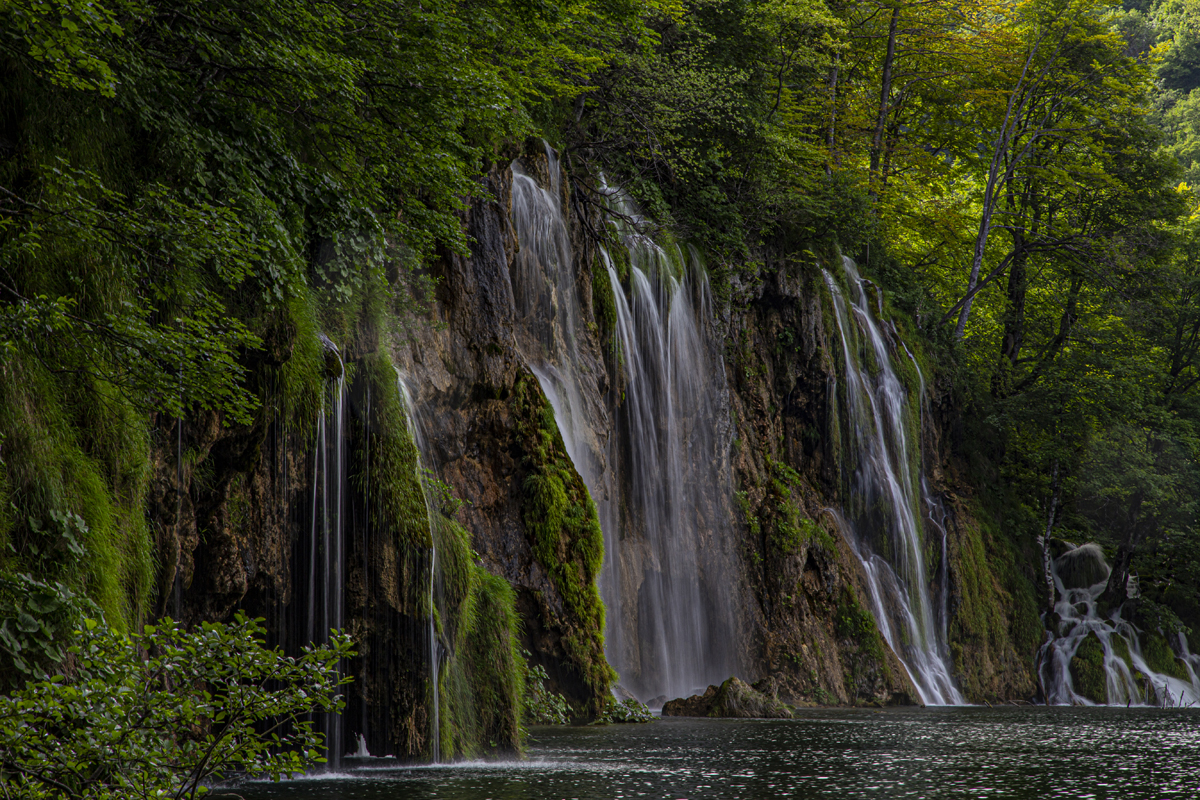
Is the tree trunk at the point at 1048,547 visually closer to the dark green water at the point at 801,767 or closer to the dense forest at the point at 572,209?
the dense forest at the point at 572,209

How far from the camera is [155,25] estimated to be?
8.54 meters

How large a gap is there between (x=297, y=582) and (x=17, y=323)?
493 centimetres

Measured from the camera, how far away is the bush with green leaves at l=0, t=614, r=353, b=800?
396 cm

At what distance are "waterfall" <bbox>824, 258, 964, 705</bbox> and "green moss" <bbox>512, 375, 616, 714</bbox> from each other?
Answer: 444 inches

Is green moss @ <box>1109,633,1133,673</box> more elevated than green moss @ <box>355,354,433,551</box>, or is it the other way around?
green moss @ <box>355,354,433,551</box>

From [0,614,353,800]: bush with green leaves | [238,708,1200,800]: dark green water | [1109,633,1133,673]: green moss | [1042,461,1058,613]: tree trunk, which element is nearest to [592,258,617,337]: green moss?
[238,708,1200,800]: dark green water

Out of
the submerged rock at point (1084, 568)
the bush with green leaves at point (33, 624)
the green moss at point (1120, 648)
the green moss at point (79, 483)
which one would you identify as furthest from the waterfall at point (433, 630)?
the submerged rock at point (1084, 568)

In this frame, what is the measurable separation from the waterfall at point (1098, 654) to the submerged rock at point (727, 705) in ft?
49.3

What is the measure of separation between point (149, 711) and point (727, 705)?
45.9ft

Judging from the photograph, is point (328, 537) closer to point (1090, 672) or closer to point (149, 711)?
point (149, 711)

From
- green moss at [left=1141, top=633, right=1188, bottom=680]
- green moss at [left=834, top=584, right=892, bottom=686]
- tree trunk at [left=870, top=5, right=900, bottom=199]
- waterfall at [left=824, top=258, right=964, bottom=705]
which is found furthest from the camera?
tree trunk at [left=870, top=5, right=900, bottom=199]

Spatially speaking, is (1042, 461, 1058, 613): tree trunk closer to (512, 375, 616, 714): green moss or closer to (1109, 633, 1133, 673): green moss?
(1109, 633, 1133, 673): green moss

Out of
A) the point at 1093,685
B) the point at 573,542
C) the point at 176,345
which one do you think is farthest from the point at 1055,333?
the point at 176,345

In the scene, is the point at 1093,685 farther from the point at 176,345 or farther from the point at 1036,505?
the point at 176,345
